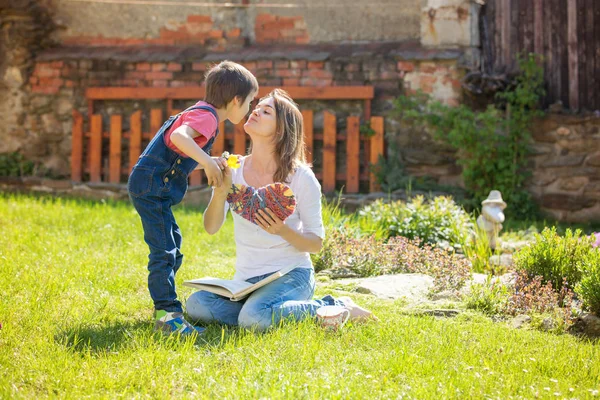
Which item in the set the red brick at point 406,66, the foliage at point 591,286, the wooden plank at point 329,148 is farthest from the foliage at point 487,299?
the red brick at point 406,66

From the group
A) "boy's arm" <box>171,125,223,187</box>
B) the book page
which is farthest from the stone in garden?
"boy's arm" <box>171,125,223,187</box>

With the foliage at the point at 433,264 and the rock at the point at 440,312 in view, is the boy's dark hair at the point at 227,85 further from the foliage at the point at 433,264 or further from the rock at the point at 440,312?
the foliage at the point at 433,264

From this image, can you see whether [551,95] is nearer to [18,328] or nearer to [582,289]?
[582,289]

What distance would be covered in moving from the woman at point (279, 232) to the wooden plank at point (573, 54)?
16.6 ft

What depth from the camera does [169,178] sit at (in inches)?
137

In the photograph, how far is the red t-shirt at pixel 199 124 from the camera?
11.0 feet


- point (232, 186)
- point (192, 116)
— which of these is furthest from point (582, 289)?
point (192, 116)

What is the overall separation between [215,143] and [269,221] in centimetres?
534

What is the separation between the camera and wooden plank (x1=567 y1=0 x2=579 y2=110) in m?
7.73

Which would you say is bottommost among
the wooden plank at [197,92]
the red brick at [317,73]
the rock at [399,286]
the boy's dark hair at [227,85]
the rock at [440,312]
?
the rock at [440,312]

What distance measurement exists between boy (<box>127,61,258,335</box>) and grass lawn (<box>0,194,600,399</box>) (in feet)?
0.55

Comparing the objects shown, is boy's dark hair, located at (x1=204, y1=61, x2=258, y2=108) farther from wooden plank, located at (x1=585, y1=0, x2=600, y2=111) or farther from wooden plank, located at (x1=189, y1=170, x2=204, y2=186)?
wooden plank, located at (x1=585, y1=0, x2=600, y2=111)

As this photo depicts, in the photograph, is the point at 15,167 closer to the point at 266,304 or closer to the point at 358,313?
the point at 266,304

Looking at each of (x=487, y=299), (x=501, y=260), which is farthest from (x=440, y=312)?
(x=501, y=260)
